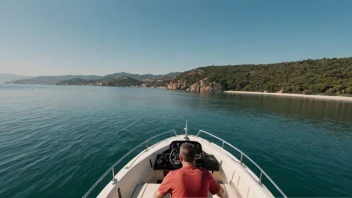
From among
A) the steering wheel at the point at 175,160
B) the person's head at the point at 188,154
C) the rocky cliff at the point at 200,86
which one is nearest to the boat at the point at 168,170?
the steering wheel at the point at 175,160

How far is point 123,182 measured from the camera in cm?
444

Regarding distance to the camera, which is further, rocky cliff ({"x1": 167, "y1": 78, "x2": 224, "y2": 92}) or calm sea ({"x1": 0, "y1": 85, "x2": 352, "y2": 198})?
rocky cliff ({"x1": 167, "y1": 78, "x2": 224, "y2": 92})

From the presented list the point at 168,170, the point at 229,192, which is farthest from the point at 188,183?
the point at 168,170

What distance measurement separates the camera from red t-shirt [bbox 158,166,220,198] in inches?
82.6

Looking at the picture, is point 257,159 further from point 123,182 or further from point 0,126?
point 0,126

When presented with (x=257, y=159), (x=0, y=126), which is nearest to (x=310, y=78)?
(x=257, y=159)

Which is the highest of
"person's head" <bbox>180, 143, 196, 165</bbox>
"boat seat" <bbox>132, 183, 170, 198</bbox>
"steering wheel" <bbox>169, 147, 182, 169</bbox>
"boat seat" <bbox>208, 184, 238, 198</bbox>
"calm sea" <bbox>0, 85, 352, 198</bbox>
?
"person's head" <bbox>180, 143, 196, 165</bbox>

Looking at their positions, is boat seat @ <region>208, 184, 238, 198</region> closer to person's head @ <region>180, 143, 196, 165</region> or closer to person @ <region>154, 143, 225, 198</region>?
person @ <region>154, 143, 225, 198</region>

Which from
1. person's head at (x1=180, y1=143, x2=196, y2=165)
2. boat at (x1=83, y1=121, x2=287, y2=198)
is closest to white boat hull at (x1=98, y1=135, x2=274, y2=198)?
boat at (x1=83, y1=121, x2=287, y2=198)

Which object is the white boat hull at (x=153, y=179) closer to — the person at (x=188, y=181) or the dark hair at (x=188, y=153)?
the person at (x=188, y=181)

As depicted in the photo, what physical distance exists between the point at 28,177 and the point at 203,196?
9.59m

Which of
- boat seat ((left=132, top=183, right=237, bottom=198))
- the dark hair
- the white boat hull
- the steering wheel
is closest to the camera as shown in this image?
the dark hair

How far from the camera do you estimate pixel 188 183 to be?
212 centimetres

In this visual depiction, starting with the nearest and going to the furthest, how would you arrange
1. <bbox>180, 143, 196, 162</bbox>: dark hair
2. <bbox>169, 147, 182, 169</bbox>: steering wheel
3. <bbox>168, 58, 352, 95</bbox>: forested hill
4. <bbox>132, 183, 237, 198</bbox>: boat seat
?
<bbox>180, 143, 196, 162</bbox>: dark hair → <bbox>132, 183, 237, 198</bbox>: boat seat → <bbox>169, 147, 182, 169</bbox>: steering wheel → <bbox>168, 58, 352, 95</bbox>: forested hill
